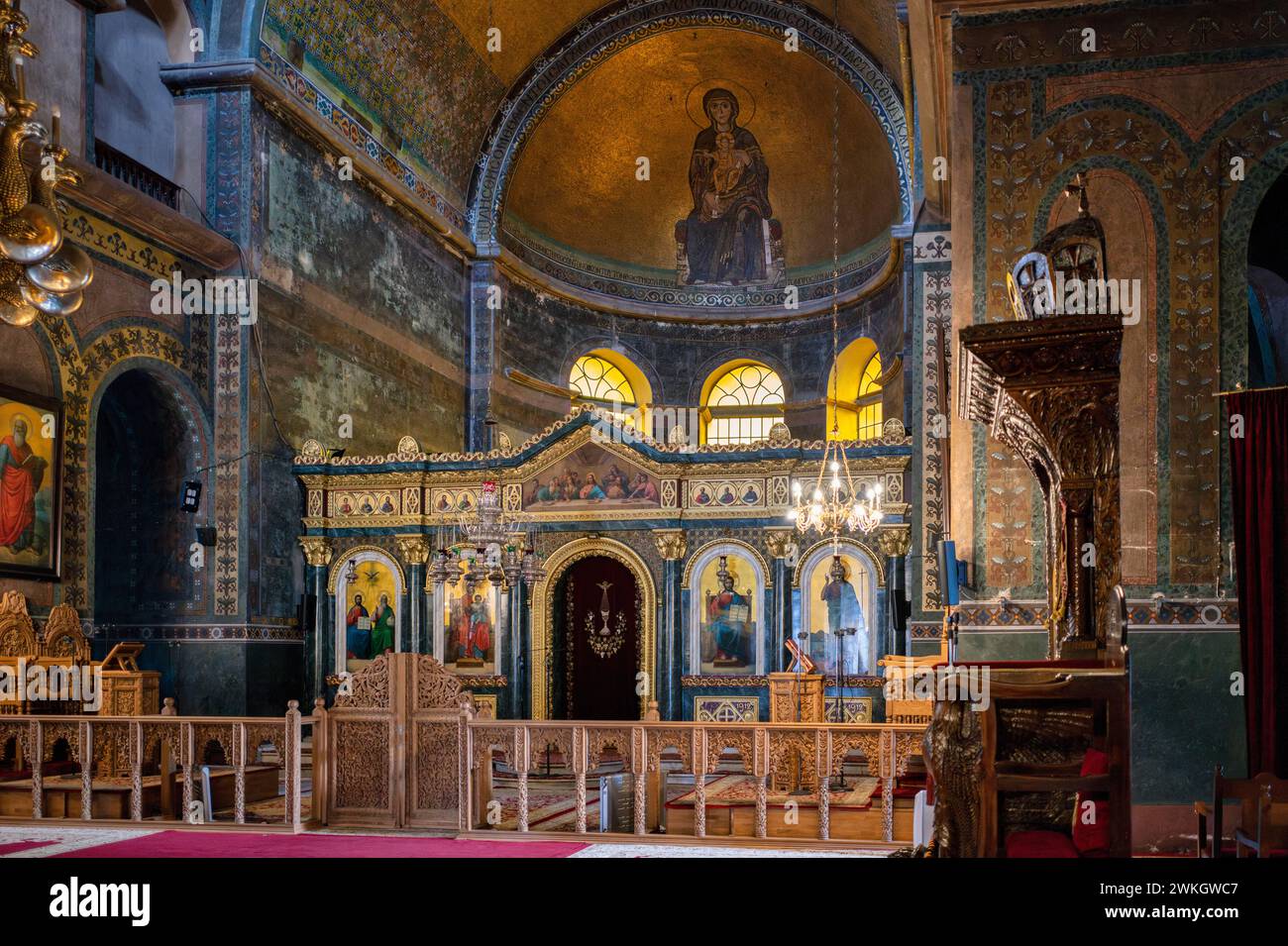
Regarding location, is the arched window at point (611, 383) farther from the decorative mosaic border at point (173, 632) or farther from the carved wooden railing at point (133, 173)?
the carved wooden railing at point (133, 173)

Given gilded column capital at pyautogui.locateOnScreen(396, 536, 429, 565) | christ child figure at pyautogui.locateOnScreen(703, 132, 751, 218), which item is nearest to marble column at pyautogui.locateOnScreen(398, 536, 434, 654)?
gilded column capital at pyautogui.locateOnScreen(396, 536, 429, 565)

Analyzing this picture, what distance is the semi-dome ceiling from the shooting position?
71.6 ft

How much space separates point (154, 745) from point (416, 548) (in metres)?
8.00

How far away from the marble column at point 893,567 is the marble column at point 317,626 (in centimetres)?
737

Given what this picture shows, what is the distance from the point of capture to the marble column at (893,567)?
15961 mm

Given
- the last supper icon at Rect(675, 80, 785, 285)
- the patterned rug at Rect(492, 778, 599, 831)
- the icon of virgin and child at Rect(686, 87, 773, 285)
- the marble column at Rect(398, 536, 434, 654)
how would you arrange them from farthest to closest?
the icon of virgin and child at Rect(686, 87, 773, 285), the last supper icon at Rect(675, 80, 785, 285), the marble column at Rect(398, 536, 434, 654), the patterned rug at Rect(492, 778, 599, 831)

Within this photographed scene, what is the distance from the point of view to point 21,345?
12.4 metres

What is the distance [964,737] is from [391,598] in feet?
45.3

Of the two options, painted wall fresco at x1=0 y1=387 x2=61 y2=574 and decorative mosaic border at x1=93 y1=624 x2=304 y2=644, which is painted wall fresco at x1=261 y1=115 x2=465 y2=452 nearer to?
decorative mosaic border at x1=93 y1=624 x2=304 y2=644

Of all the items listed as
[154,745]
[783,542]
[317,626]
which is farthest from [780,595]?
[154,745]

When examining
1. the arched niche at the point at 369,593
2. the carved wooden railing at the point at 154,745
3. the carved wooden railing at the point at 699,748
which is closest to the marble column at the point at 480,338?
the arched niche at the point at 369,593

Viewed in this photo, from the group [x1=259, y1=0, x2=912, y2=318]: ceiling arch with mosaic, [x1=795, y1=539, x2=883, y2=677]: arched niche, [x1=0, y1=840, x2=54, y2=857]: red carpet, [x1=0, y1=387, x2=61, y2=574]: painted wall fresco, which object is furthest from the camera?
[x1=259, y1=0, x2=912, y2=318]: ceiling arch with mosaic

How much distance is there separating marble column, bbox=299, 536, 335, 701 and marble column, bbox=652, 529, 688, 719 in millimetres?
4448

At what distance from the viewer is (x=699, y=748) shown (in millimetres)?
8078
